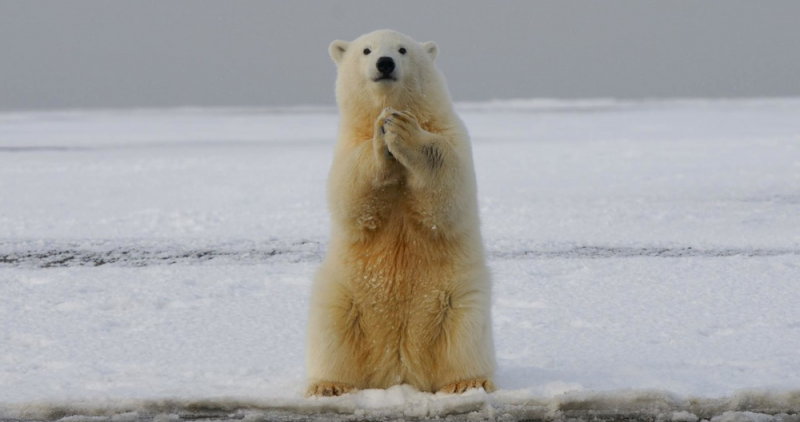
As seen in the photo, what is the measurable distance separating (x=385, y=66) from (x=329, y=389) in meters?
1.02

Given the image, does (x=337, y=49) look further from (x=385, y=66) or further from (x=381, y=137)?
(x=381, y=137)

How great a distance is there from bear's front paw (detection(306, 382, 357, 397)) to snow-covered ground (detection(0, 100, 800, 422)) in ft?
0.20

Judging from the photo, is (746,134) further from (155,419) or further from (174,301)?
(155,419)

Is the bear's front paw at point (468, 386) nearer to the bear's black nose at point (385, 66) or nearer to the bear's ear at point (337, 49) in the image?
the bear's black nose at point (385, 66)

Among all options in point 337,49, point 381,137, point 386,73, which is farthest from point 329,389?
point 337,49

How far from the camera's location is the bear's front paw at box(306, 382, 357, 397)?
9.39 ft

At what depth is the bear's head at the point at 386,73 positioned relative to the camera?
288 centimetres

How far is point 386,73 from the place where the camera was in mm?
2869

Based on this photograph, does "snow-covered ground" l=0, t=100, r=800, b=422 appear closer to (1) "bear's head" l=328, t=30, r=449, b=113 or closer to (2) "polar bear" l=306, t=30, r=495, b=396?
(2) "polar bear" l=306, t=30, r=495, b=396

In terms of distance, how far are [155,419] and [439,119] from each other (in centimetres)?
126

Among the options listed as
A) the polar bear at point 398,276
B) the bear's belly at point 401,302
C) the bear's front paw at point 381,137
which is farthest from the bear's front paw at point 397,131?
the bear's belly at point 401,302

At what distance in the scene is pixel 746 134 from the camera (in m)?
17.4

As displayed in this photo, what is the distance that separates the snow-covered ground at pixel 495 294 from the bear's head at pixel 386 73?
927mm

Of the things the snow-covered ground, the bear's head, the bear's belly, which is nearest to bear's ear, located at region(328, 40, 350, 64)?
the bear's head
